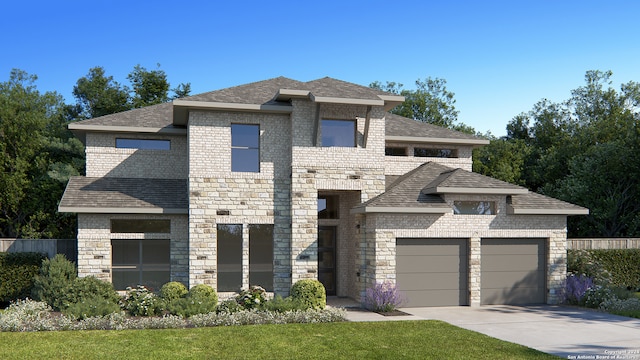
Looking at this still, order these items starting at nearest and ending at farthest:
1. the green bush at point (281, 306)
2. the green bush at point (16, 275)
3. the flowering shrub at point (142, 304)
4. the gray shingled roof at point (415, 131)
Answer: the green bush at point (281, 306) → the flowering shrub at point (142, 304) → the green bush at point (16, 275) → the gray shingled roof at point (415, 131)

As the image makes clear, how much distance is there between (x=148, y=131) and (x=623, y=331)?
55.8ft

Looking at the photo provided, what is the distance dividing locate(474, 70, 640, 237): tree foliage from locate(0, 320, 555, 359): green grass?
22.5 meters

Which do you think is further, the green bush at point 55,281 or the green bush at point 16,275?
the green bush at point 16,275

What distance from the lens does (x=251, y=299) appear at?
16188 millimetres

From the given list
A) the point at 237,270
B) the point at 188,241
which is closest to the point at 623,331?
the point at 237,270

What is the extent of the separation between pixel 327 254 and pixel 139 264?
22.2 ft

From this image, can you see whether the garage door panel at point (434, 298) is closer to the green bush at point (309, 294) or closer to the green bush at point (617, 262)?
the green bush at point (309, 294)

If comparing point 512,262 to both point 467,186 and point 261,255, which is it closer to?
point 467,186

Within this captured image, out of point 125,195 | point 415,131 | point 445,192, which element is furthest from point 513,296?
point 125,195

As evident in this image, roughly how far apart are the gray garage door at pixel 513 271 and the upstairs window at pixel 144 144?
12.7 meters

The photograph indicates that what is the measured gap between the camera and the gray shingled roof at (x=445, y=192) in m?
17.4

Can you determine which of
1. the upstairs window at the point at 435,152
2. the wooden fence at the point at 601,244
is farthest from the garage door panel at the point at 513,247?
the upstairs window at the point at 435,152

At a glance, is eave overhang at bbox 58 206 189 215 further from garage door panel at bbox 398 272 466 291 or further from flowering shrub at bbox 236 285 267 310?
garage door panel at bbox 398 272 466 291

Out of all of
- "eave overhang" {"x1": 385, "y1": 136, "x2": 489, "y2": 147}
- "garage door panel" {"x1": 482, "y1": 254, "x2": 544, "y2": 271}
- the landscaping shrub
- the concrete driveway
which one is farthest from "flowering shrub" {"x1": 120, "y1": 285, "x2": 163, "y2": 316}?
"eave overhang" {"x1": 385, "y1": 136, "x2": 489, "y2": 147}
